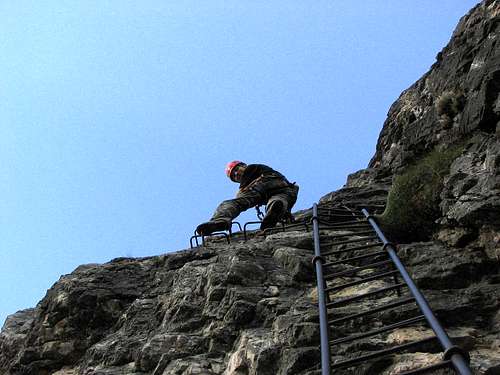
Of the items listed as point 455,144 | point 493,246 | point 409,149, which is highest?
point 409,149

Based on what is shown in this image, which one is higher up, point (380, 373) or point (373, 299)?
point (373, 299)

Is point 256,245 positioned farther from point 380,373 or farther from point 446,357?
point 446,357

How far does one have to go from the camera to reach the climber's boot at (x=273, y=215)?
11.5 metres

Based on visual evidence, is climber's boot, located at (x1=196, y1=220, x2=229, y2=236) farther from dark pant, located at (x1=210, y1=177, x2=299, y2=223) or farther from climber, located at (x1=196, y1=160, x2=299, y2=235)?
dark pant, located at (x1=210, y1=177, x2=299, y2=223)

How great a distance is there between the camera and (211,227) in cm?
1080

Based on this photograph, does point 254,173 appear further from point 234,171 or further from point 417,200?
point 417,200

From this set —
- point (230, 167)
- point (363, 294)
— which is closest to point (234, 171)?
point (230, 167)

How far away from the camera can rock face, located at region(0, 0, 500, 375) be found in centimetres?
614

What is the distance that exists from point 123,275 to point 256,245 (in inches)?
83.6

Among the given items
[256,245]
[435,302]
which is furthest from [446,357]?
[256,245]

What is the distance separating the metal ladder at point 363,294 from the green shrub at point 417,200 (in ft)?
1.31

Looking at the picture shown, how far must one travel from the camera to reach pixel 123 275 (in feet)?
33.2

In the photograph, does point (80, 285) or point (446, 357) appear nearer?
point (446, 357)

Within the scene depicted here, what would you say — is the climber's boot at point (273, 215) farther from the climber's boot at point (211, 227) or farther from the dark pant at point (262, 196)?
the climber's boot at point (211, 227)
